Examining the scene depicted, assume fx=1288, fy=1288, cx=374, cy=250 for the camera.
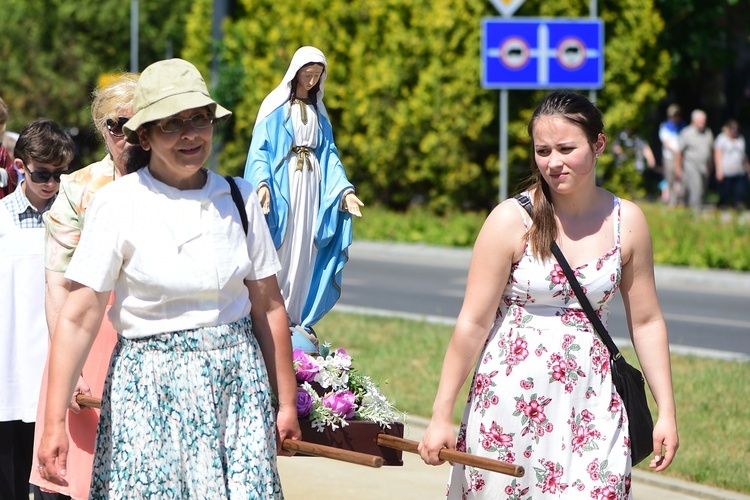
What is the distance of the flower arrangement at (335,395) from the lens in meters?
4.07

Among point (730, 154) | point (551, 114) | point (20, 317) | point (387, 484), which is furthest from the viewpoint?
point (730, 154)

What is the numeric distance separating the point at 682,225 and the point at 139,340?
50.3ft

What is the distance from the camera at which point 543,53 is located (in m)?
17.8

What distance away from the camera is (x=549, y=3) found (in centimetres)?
2058

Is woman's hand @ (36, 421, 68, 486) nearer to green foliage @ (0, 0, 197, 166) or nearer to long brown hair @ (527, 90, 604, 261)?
long brown hair @ (527, 90, 604, 261)

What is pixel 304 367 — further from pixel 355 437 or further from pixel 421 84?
pixel 421 84

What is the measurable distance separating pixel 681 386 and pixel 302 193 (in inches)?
140

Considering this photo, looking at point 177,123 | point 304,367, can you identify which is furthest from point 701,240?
point 177,123

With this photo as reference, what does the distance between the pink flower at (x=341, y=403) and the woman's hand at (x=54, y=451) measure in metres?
0.97

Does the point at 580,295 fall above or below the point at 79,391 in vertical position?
above

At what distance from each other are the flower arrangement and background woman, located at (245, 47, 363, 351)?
4.53 feet

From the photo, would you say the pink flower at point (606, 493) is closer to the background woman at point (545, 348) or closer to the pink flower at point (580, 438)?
the background woman at point (545, 348)

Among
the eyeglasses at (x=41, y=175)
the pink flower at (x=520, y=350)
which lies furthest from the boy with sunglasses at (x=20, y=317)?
the pink flower at (x=520, y=350)

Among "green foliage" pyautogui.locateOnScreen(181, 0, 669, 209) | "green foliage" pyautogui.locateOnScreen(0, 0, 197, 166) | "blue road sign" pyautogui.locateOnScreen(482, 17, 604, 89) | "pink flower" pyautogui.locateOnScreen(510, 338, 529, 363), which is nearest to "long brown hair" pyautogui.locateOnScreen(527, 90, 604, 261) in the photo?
"pink flower" pyautogui.locateOnScreen(510, 338, 529, 363)
